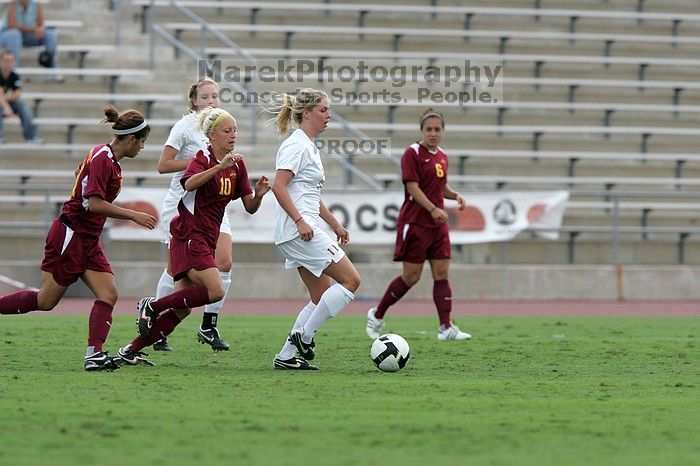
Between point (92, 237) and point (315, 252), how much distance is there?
155cm

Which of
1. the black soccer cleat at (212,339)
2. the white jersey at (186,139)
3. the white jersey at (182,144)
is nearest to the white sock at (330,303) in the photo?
the black soccer cleat at (212,339)

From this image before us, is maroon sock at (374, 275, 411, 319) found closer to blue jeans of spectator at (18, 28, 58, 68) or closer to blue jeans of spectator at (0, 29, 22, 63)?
blue jeans of spectator at (18, 28, 58, 68)

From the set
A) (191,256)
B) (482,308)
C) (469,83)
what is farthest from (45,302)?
(469,83)

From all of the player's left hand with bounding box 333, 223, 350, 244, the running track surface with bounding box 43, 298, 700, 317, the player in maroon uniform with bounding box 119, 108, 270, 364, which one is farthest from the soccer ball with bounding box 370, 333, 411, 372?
the running track surface with bounding box 43, 298, 700, 317

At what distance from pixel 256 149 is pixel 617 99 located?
24.7 feet

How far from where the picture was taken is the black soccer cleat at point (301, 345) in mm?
8883

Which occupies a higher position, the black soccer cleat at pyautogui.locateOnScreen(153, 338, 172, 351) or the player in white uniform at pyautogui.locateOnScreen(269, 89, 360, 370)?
the player in white uniform at pyautogui.locateOnScreen(269, 89, 360, 370)

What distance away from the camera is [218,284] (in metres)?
8.69

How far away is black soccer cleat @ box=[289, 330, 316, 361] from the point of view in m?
8.88

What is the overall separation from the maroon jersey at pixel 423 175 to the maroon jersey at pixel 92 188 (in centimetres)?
403

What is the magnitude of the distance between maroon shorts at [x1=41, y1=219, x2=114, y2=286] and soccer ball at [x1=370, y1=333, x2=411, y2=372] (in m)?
2.07

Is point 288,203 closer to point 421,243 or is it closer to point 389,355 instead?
point 389,355

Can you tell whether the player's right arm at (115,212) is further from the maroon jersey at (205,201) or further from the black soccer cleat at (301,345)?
the black soccer cleat at (301,345)

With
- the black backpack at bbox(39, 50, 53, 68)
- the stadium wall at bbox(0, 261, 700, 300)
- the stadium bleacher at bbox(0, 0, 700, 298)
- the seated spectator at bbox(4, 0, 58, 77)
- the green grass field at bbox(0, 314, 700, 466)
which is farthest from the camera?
the black backpack at bbox(39, 50, 53, 68)
